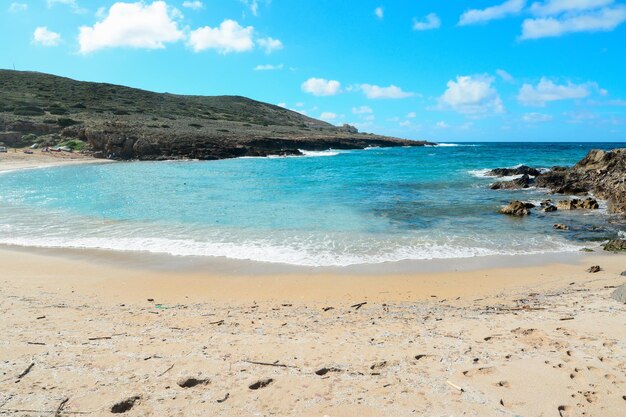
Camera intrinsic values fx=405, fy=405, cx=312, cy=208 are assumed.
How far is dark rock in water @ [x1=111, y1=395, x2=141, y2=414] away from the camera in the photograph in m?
3.60

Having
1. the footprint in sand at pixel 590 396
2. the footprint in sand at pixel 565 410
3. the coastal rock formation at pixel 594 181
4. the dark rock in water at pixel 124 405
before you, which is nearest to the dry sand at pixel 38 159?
the dark rock in water at pixel 124 405

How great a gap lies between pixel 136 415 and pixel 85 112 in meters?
63.7

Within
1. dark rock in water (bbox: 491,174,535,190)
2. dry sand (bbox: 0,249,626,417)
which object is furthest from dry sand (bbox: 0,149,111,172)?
dark rock in water (bbox: 491,174,535,190)

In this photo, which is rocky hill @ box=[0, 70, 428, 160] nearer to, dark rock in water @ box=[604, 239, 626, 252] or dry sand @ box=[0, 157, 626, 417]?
dry sand @ box=[0, 157, 626, 417]

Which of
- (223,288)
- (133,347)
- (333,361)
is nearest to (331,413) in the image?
(333,361)

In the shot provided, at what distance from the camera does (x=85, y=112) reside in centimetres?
5719

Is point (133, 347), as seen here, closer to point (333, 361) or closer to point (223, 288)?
point (333, 361)

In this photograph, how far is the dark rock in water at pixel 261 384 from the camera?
3.98 meters

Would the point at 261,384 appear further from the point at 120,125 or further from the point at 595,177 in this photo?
the point at 120,125

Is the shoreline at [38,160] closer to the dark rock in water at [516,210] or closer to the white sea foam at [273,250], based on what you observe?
the white sea foam at [273,250]

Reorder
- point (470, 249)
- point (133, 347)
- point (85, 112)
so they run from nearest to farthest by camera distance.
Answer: point (133, 347) < point (470, 249) < point (85, 112)

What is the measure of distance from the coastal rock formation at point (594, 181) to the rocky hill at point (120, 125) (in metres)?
34.7

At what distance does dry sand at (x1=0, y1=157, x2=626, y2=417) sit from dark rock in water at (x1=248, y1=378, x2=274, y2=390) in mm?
11

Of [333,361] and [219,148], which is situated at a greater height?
[219,148]
